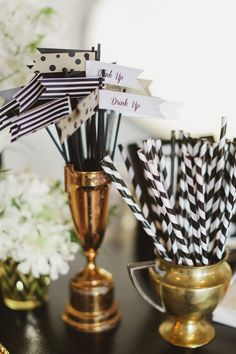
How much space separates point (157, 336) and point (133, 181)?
260mm

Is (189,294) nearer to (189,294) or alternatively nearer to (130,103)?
(189,294)

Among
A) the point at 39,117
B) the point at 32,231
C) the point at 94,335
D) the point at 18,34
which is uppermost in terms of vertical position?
the point at 18,34

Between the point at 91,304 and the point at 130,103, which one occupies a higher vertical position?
the point at 130,103

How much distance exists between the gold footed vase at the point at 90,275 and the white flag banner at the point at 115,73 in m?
0.15

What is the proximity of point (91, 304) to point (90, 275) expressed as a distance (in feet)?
0.16

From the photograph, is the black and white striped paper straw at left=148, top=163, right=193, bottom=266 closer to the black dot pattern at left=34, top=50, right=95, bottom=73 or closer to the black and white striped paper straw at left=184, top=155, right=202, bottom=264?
the black and white striped paper straw at left=184, top=155, right=202, bottom=264

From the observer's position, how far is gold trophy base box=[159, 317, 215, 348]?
2.73 ft

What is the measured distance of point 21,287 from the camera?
0.95 meters

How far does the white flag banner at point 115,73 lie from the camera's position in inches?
30.2

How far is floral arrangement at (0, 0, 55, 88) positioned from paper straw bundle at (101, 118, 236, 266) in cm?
26

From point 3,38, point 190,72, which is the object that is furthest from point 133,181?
point 190,72

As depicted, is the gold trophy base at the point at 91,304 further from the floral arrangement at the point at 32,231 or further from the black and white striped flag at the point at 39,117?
the black and white striped flag at the point at 39,117

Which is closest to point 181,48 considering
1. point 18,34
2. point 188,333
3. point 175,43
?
point 175,43

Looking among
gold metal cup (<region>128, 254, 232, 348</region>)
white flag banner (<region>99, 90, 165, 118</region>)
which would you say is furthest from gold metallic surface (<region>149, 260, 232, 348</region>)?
white flag banner (<region>99, 90, 165, 118</region>)
